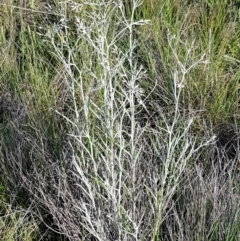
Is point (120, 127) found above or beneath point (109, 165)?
above

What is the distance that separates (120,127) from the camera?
1.62 m

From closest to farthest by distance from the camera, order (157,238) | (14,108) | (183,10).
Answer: (157,238) → (14,108) → (183,10)

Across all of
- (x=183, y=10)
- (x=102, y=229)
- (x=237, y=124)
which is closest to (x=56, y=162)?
(x=102, y=229)

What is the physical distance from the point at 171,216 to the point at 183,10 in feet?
3.88

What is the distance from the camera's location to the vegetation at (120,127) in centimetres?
168

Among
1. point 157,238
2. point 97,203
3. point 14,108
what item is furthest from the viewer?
point 14,108

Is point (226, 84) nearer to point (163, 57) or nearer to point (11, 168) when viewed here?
point (163, 57)

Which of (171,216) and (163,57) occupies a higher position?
(163,57)

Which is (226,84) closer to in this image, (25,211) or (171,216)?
(171,216)

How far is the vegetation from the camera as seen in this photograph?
1677 mm

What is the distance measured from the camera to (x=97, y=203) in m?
1.85

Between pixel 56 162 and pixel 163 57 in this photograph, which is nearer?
pixel 56 162

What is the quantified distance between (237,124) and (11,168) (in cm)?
84

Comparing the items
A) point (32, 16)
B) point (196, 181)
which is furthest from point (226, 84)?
point (32, 16)
